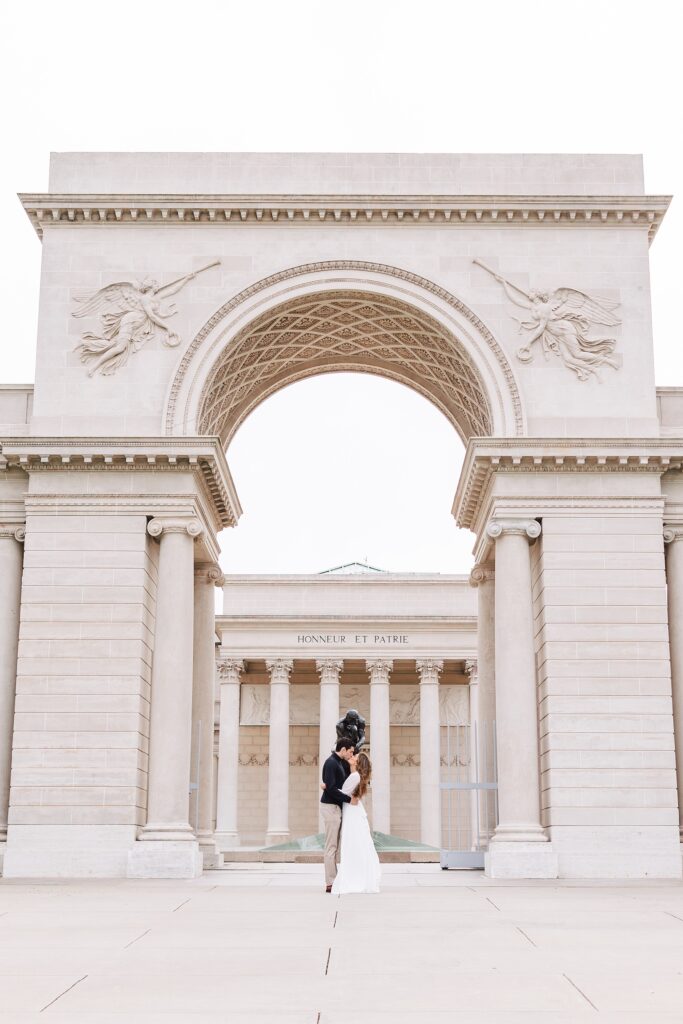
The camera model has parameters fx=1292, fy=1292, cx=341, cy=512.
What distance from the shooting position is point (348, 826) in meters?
25.6

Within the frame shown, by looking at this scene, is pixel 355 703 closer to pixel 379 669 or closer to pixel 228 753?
pixel 379 669

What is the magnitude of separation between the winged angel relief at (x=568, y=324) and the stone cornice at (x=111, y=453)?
Answer: 9.12m

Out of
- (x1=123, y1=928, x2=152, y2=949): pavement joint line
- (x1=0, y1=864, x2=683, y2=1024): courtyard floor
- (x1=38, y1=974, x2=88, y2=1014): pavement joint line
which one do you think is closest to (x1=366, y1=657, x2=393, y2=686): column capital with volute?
(x1=0, y1=864, x2=683, y2=1024): courtyard floor

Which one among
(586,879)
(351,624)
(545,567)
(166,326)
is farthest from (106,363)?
(351,624)

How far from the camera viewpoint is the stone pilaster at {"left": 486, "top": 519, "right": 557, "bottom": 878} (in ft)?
103

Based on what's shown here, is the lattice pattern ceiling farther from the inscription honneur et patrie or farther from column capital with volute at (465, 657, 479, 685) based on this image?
column capital with volute at (465, 657, 479, 685)

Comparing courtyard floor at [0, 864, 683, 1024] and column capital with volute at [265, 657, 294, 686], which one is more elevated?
column capital with volute at [265, 657, 294, 686]

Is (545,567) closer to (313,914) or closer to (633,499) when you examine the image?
(633,499)

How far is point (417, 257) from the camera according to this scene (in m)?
36.0

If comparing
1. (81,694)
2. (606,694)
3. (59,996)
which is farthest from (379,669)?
(59,996)

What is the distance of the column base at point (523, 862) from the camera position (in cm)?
3109

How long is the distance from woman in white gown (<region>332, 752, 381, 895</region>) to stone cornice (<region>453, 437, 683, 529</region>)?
10779 mm

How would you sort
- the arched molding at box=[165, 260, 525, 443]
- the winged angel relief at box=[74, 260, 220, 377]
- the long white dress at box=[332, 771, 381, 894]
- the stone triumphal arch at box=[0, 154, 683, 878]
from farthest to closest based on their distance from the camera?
the winged angel relief at box=[74, 260, 220, 377], the arched molding at box=[165, 260, 525, 443], the stone triumphal arch at box=[0, 154, 683, 878], the long white dress at box=[332, 771, 381, 894]

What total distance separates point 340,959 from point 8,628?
74.5 ft
